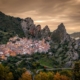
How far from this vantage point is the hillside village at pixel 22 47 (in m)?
162

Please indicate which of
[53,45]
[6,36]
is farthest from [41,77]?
[53,45]

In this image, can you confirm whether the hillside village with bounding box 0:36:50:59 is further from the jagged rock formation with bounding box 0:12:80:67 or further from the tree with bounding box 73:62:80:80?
the tree with bounding box 73:62:80:80

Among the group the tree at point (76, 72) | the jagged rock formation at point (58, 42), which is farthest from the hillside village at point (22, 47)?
the tree at point (76, 72)

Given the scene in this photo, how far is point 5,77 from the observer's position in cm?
7506

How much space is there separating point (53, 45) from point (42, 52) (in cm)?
1936

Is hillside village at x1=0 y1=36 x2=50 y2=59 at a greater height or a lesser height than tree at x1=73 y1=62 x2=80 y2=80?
greater

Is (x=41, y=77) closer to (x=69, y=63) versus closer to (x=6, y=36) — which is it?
(x=69, y=63)

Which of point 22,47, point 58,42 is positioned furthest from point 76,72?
point 58,42

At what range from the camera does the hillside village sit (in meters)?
162

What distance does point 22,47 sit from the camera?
588 ft

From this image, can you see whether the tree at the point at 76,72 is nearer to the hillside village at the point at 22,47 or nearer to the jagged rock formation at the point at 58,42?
the jagged rock formation at the point at 58,42

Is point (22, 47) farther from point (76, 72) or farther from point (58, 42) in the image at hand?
point (76, 72)

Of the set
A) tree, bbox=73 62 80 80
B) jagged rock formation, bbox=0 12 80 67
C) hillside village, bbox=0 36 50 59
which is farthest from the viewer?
hillside village, bbox=0 36 50 59

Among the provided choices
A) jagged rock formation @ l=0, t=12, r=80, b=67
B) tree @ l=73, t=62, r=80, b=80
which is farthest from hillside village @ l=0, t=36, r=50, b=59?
tree @ l=73, t=62, r=80, b=80
